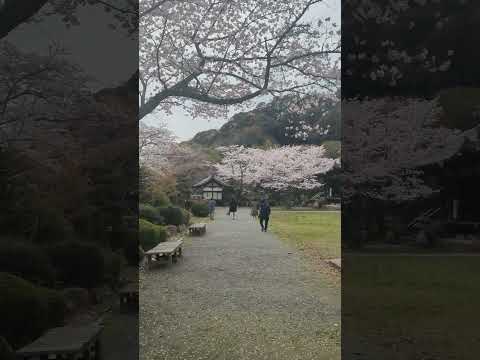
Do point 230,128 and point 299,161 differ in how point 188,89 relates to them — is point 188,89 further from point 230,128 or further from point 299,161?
point 299,161

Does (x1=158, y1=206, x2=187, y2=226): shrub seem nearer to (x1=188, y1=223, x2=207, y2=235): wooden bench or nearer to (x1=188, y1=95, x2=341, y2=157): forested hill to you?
(x1=188, y1=223, x2=207, y2=235): wooden bench

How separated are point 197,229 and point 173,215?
0.81 ft

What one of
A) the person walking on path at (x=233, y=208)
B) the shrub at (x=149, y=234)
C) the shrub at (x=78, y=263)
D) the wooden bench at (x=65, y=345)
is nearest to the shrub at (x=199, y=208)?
the person walking on path at (x=233, y=208)

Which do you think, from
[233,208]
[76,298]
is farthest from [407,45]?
[76,298]

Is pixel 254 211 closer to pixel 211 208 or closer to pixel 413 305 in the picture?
pixel 211 208

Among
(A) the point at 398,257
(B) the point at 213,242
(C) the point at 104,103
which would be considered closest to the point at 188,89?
(C) the point at 104,103

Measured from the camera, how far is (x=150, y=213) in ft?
10.8

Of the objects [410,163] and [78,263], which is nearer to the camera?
[78,263]

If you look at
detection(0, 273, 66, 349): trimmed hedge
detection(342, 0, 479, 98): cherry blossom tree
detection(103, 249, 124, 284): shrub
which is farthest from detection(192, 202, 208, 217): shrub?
detection(342, 0, 479, 98): cherry blossom tree

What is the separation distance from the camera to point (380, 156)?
362 centimetres

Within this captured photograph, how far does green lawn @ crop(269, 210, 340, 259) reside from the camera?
3.48 m

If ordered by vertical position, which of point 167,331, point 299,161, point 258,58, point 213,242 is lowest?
point 167,331

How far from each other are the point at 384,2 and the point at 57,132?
2.93 meters

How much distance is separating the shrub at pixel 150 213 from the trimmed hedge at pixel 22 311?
1.00 metres
